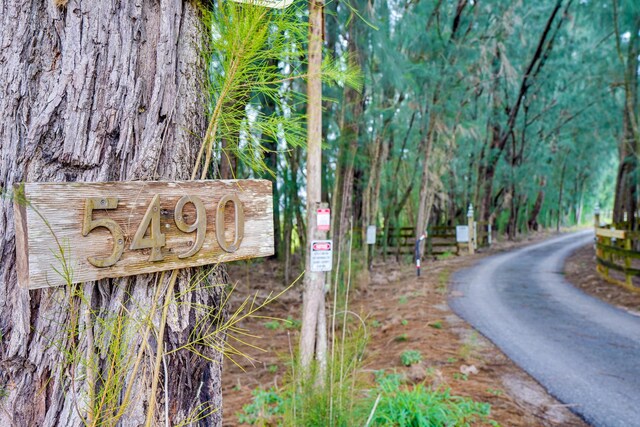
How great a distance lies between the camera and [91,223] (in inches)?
41.2

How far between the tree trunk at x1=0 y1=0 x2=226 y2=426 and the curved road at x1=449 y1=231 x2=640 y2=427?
347 centimetres

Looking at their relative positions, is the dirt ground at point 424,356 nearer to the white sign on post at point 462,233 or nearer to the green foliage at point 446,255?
the white sign on post at point 462,233

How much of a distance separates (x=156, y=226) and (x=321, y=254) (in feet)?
11.0

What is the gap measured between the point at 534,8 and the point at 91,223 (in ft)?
56.2

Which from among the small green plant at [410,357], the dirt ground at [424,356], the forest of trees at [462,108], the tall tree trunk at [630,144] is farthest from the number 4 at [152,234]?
the tall tree trunk at [630,144]

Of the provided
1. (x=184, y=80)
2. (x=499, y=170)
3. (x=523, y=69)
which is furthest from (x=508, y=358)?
(x=499, y=170)

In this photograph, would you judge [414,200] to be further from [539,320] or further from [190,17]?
[190,17]

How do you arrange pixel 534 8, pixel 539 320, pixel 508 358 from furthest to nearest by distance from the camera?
pixel 534 8, pixel 539 320, pixel 508 358

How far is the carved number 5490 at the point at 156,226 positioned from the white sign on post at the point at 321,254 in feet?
10.2

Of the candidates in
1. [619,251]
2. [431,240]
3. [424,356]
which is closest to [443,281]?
[619,251]

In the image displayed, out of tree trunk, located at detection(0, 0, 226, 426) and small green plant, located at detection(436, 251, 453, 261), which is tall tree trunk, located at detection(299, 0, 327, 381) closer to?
tree trunk, located at detection(0, 0, 226, 426)

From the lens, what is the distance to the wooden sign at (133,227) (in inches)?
38.9

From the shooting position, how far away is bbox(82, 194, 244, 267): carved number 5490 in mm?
1058

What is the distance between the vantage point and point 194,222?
1.21 metres
